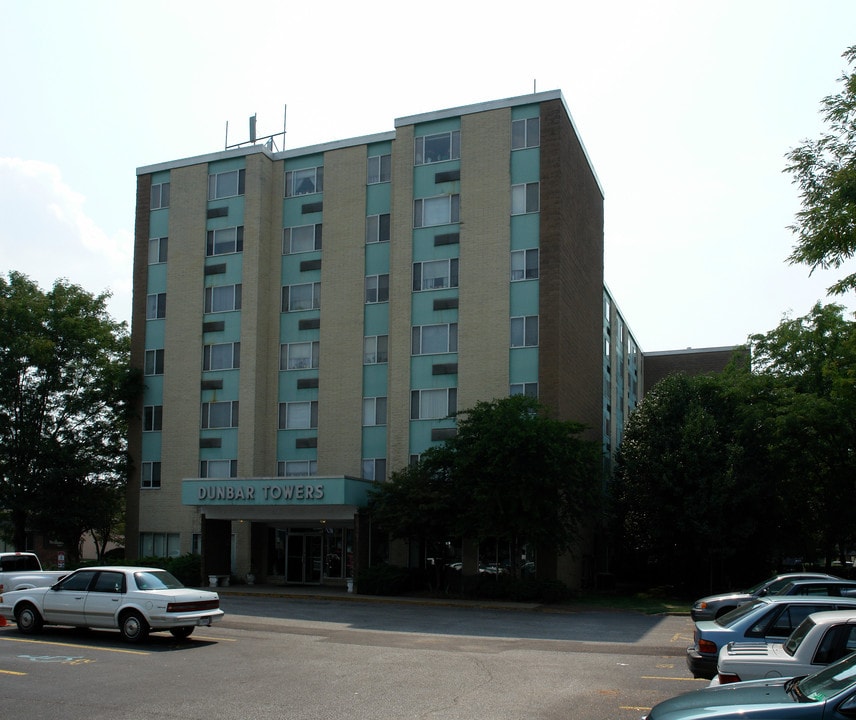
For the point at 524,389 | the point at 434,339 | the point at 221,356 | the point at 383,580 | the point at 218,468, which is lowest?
the point at 383,580

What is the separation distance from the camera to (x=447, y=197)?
39250mm

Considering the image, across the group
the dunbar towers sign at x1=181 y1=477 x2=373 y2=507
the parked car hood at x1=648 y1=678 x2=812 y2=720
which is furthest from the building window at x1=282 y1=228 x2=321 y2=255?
the parked car hood at x1=648 y1=678 x2=812 y2=720

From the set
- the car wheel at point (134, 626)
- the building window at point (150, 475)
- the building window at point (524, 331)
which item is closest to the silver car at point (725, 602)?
the car wheel at point (134, 626)

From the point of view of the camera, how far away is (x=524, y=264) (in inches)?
1475

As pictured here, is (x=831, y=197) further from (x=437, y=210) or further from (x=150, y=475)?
(x=150, y=475)

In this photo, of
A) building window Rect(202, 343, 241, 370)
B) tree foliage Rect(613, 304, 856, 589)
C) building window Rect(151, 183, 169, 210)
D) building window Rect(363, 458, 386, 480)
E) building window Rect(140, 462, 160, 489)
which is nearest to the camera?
tree foliage Rect(613, 304, 856, 589)

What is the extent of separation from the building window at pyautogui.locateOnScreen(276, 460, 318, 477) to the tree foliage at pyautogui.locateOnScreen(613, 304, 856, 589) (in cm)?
1404

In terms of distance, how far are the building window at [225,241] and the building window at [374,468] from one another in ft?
39.4

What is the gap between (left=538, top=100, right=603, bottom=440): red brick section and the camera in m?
36.6

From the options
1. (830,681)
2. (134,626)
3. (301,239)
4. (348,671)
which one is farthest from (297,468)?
(830,681)

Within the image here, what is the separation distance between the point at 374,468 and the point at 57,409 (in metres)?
17.4

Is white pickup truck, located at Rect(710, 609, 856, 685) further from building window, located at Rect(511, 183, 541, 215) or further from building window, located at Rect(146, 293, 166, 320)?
building window, located at Rect(146, 293, 166, 320)

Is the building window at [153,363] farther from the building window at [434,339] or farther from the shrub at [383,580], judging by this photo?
the shrub at [383,580]

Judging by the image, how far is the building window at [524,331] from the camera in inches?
1454
